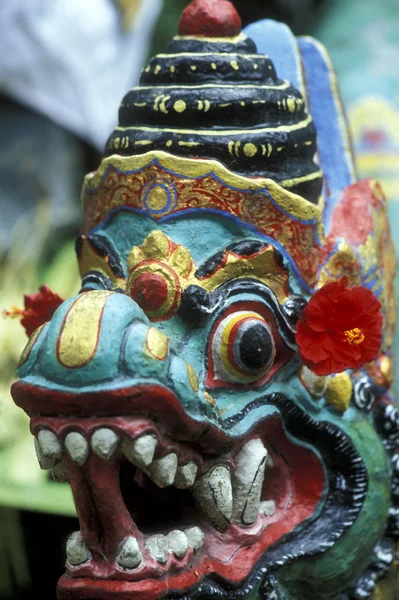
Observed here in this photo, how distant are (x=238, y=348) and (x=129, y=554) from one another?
414mm

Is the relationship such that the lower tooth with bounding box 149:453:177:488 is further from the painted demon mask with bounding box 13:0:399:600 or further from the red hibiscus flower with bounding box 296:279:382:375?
the red hibiscus flower with bounding box 296:279:382:375

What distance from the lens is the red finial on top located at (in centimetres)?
218

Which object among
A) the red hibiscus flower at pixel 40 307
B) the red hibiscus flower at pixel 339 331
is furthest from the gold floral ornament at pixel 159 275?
the red hibiscus flower at pixel 40 307

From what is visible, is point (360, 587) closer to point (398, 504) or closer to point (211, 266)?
point (398, 504)

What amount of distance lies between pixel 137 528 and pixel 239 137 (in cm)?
74

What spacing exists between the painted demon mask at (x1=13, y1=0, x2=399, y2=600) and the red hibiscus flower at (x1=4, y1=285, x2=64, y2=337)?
8.5 inches

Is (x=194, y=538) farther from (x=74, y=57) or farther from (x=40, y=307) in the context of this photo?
(x=74, y=57)

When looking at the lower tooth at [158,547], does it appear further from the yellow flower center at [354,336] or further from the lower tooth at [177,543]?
the yellow flower center at [354,336]

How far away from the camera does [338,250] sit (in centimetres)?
223

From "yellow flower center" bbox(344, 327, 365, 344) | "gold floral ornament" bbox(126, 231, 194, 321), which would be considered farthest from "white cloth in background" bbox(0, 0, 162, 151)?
"yellow flower center" bbox(344, 327, 365, 344)

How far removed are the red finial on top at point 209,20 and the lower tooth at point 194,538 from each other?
0.96 meters

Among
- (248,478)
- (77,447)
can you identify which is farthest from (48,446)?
(248,478)

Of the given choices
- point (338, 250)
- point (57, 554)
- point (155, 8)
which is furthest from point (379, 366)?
point (155, 8)

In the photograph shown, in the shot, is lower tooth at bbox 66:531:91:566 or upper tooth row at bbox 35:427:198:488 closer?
upper tooth row at bbox 35:427:198:488
